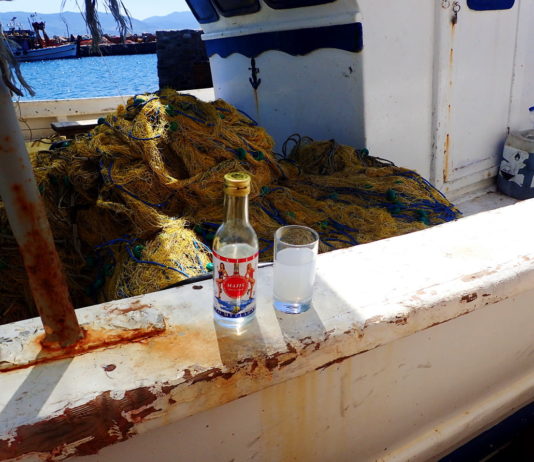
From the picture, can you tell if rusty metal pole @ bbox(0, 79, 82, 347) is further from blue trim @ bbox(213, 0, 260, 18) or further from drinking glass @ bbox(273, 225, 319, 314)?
blue trim @ bbox(213, 0, 260, 18)

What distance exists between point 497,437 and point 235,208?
1759 mm

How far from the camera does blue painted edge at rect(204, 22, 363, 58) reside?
11.1 feet

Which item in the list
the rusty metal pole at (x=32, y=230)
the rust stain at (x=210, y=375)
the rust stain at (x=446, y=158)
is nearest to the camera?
the rusty metal pole at (x=32, y=230)

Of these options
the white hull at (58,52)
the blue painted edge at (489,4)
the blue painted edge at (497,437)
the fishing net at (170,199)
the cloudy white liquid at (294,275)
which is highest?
the blue painted edge at (489,4)

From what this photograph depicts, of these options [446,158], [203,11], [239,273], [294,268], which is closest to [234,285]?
[239,273]

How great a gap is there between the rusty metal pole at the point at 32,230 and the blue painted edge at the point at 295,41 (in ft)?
9.43

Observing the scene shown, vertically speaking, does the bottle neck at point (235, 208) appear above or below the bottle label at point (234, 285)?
above

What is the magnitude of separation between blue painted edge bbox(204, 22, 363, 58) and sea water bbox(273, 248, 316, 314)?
2.57 metres

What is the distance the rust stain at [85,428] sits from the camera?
99 cm

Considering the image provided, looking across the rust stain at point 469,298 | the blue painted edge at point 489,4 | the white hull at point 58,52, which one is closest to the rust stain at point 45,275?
the rust stain at point 469,298

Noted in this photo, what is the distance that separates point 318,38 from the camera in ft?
11.9

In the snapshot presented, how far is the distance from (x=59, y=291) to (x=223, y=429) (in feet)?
1.87

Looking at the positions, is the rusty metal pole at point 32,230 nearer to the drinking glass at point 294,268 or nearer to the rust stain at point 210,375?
the rust stain at point 210,375

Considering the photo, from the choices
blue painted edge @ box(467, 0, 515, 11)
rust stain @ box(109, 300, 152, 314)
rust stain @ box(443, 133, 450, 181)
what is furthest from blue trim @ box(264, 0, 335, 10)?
rust stain @ box(109, 300, 152, 314)
